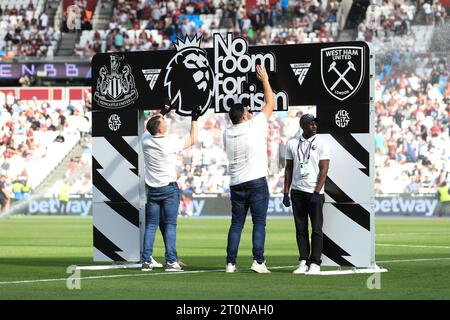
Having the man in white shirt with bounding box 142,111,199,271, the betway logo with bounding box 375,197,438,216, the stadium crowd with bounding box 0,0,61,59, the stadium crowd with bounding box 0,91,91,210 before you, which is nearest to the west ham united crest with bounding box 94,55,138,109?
the man in white shirt with bounding box 142,111,199,271

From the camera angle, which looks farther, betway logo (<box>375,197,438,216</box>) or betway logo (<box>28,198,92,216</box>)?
betway logo (<box>28,198,92,216</box>)

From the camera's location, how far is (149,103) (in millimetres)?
18172

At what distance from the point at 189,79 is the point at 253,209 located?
2522 millimetres

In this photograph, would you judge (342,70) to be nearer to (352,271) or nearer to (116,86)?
(352,271)

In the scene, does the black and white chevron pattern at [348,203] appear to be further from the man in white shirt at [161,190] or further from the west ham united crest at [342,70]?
the man in white shirt at [161,190]

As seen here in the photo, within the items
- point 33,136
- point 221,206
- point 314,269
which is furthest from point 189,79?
point 33,136

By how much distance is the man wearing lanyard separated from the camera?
16.3 meters

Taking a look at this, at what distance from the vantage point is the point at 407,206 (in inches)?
1761

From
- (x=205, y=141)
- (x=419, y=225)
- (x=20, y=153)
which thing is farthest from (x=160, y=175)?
(x=20, y=153)

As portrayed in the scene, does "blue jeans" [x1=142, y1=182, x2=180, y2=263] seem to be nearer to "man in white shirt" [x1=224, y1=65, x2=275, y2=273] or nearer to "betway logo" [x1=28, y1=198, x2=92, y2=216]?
"man in white shirt" [x1=224, y1=65, x2=275, y2=273]

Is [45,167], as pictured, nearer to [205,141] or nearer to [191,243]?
[205,141]

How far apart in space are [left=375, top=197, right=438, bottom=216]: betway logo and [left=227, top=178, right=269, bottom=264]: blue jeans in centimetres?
2859

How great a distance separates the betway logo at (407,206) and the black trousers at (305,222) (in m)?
28.4

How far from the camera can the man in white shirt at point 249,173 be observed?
16359mm
